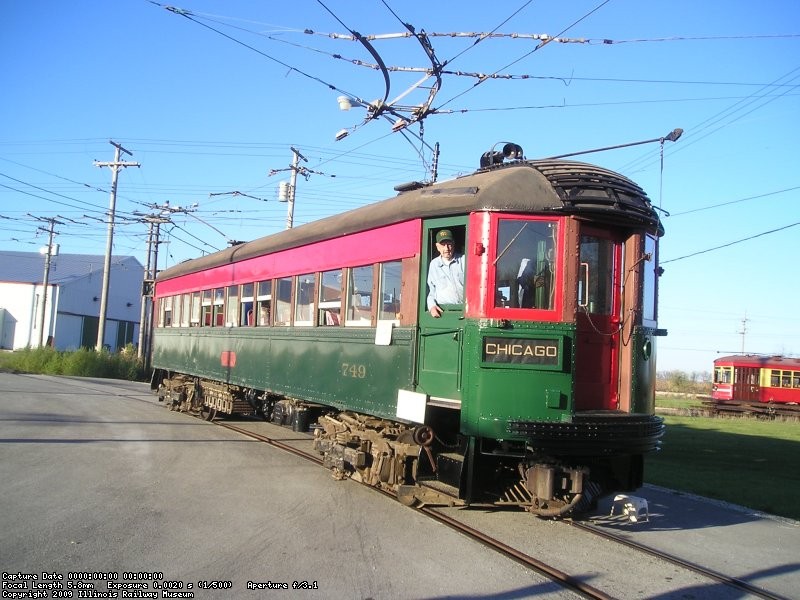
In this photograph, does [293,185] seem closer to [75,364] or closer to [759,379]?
[75,364]

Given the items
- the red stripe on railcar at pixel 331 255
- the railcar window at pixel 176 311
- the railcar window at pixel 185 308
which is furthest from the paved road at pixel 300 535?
the railcar window at pixel 176 311

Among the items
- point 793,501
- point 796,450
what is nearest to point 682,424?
point 796,450

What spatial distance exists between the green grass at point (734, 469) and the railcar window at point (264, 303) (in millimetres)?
6440

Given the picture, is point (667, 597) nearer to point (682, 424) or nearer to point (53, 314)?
point (682, 424)

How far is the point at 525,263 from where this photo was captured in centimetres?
673

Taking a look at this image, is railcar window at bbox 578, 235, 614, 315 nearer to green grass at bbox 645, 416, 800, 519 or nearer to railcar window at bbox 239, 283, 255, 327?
green grass at bbox 645, 416, 800, 519

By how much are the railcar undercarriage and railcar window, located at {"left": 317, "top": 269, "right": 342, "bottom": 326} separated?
1275 mm

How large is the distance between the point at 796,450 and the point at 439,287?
46.6 ft

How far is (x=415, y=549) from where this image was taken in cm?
586

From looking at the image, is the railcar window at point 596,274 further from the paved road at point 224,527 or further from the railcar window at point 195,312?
the railcar window at point 195,312

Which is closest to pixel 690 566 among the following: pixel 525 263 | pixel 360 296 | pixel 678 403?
pixel 525 263

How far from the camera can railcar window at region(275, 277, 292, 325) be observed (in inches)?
408

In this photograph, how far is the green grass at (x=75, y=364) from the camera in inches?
1262

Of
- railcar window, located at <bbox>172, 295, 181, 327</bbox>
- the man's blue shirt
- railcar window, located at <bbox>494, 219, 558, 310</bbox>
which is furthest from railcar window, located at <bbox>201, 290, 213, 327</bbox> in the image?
railcar window, located at <bbox>494, 219, 558, 310</bbox>
